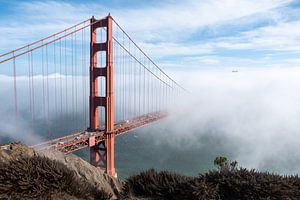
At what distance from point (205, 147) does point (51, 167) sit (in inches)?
1901

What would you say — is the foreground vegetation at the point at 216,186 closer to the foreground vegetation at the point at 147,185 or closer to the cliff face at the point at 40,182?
the foreground vegetation at the point at 147,185

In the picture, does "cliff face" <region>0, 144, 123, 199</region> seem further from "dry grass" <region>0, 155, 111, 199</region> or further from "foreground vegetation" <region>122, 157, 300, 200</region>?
"foreground vegetation" <region>122, 157, 300, 200</region>

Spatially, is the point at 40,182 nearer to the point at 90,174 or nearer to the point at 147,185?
the point at 147,185

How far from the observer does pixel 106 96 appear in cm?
2273

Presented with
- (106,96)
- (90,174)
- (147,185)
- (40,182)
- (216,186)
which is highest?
(106,96)

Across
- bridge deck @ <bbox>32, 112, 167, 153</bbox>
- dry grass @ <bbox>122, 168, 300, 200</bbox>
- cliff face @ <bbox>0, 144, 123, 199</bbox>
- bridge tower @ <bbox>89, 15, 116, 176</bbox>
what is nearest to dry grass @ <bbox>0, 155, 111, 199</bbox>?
cliff face @ <bbox>0, 144, 123, 199</bbox>

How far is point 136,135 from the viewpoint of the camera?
62.1 meters

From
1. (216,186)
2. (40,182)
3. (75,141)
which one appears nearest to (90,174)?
(40,182)

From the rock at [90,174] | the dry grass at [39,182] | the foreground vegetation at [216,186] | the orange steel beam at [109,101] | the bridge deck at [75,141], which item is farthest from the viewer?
the orange steel beam at [109,101]

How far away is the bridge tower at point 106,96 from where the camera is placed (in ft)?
74.3

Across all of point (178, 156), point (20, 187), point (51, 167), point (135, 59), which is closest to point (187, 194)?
point (51, 167)

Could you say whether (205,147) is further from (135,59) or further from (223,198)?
(223,198)

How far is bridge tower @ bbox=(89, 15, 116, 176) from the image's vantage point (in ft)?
74.3

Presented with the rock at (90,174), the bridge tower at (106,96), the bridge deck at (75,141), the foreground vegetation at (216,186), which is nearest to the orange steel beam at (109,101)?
the bridge tower at (106,96)
